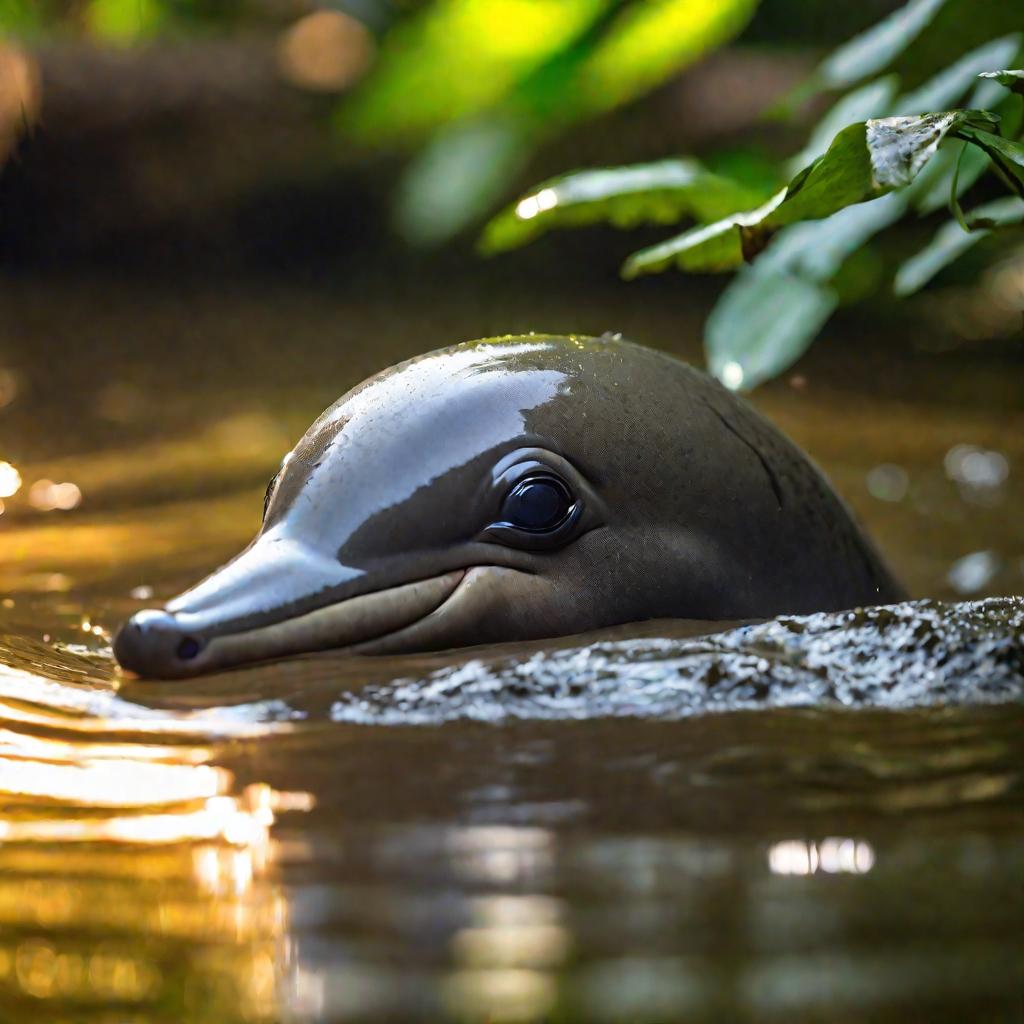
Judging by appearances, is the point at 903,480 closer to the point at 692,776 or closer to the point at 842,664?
the point at 842,664

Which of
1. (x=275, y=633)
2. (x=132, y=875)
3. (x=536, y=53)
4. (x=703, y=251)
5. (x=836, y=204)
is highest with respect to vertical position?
(x=536, y=53)

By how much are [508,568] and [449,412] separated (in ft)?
1.23

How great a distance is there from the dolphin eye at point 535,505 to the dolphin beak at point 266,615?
21 cm

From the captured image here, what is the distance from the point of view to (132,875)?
7.34 ft

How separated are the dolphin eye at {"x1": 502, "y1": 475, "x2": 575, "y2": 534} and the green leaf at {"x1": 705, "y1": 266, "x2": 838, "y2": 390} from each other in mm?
1404

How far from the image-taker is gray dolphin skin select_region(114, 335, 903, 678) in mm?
3256

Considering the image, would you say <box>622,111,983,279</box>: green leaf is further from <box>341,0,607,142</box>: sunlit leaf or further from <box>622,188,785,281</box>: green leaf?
<box>341,0,607,142</box>: sunlit leaf

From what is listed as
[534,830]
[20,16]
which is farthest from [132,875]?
[20,16]

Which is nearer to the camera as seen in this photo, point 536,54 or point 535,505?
point 535,505

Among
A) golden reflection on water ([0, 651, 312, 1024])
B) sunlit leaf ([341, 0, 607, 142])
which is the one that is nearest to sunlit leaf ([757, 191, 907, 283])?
sunlit leaf ([341, 0, 607, 142])

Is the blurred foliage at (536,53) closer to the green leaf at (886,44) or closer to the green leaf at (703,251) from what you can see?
the green leaf at (886,44)

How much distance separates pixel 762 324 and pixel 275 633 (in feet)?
7.86

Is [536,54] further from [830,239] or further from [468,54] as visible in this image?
[830,239]

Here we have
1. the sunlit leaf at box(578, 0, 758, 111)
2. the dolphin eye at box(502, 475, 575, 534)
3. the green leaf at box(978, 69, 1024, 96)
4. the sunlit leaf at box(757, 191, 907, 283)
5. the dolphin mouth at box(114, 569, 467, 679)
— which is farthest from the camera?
the sunlit leaf at box(578, 0, 758, 111)
